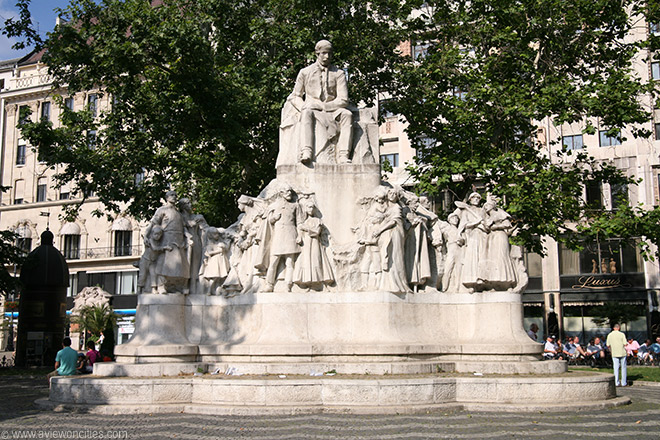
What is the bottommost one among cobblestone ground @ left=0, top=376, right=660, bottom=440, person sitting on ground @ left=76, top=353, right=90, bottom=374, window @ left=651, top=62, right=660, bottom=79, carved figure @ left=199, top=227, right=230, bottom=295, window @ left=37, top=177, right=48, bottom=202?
cobblestone ground @ left=0, top=376, right=660, bottom=440

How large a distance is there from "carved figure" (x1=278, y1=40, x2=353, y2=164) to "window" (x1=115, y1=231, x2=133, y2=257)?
4218cm

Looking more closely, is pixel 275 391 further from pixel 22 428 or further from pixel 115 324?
pixel 115 324

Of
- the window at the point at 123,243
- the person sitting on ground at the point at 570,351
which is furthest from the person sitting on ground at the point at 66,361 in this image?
the window at the point at 123,243

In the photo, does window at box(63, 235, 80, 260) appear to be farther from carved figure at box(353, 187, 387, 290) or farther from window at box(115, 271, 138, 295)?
carved figure at box(353, 187, 387, 290)

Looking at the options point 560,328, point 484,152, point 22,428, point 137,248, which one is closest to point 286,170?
point 22,428

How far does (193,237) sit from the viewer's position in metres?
14.4

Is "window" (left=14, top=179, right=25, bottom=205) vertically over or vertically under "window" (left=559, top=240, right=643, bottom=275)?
over

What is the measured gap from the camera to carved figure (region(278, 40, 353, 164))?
48.7 feet

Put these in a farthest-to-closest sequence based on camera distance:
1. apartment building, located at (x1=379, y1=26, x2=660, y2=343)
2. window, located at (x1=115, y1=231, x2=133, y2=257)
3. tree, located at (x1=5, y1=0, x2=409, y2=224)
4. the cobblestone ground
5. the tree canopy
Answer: window, located at (x1=115, y1=231, x2=133, y2=257)
apartment building, located at (x1=379, y1=26, x2=660, y2=343)
tree, located at (x1=5, y1=0, x2=409, y2=224)
the tree canopy
the cobblestone ground

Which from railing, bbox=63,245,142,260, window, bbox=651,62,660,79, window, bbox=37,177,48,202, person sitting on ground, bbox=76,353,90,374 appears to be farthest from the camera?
window, bbox=37,177,48,202

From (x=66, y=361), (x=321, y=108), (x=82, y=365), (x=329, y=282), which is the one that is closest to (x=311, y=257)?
(x=329, y=282)

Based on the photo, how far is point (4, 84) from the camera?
2611 inches

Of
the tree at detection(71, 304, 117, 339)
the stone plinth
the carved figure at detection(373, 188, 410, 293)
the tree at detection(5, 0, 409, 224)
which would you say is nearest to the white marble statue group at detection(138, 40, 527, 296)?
the carved figure at detection(373, 188, 410, 293)

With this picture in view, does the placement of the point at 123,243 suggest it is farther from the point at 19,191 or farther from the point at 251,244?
the point at 251,244
